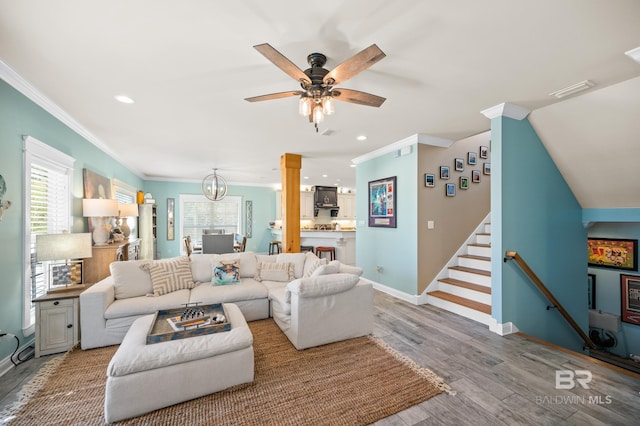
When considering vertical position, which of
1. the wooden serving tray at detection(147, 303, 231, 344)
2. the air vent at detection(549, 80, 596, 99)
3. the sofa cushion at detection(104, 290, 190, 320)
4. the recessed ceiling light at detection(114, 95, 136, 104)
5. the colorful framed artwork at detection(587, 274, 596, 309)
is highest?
the recessed ceiling light at detection(114, 95, 136, 104)

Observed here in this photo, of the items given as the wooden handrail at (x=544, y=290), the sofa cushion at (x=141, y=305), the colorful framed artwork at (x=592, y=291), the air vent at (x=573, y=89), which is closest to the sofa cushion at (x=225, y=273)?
the sofa cushion at (x=141, y=305)

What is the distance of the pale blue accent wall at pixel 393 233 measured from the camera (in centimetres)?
422

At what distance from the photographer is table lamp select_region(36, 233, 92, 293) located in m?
2.53

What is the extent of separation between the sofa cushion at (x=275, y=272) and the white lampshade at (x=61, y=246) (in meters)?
1.96

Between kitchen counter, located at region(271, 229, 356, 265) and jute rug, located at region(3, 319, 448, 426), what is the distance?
389cm

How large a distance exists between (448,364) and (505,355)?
25.8 inches

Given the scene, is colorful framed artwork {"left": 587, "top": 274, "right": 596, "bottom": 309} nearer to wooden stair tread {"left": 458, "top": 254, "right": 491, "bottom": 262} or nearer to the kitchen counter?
wooden stair tread {"left": 458, "top": 254, "right": 491, "bottom": 262}

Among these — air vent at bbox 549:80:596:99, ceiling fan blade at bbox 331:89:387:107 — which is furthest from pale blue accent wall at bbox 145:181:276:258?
air vent at bbox 549:80:596:99

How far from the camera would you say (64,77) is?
2371 mm

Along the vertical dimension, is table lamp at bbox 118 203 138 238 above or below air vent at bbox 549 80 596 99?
below

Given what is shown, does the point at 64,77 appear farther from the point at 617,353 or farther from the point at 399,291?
the point at 617,353

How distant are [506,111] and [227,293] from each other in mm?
3936

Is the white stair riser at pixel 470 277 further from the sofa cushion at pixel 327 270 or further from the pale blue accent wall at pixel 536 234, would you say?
the sofa cushion at pixel 327 270

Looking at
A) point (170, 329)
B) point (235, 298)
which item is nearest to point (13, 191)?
point (170, 329)
